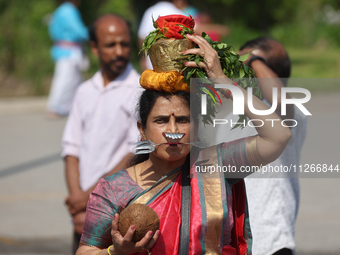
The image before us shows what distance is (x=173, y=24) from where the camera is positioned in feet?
6.91

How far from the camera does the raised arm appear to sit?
2029 mm

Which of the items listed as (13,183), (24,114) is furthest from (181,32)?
(24,114)

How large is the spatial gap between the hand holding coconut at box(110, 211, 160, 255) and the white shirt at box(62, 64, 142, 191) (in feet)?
5.53

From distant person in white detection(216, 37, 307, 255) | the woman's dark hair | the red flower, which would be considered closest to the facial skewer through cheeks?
the woman's dark hair

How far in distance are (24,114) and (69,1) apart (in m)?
3.10

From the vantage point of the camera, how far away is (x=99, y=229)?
2.10 m

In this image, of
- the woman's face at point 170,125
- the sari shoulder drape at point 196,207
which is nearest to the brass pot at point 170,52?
the woman's face at point 170,125

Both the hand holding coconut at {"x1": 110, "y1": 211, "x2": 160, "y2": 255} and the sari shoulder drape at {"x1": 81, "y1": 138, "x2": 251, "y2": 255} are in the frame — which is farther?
the sari shoulder drape at {"x1": 81, "y1": 138, "x2": 251, "y2": 255}

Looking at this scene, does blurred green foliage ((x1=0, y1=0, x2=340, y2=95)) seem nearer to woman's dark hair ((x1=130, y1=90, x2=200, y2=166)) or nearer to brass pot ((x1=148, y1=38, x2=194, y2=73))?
woman's dark hair ((x1=130, y1=90, x2=200, y2=166))

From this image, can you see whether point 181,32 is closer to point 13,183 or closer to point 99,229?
point 99,229

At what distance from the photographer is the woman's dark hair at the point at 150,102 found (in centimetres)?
215

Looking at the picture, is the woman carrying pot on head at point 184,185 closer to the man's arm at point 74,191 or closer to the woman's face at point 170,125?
the woman's face at point 170,125

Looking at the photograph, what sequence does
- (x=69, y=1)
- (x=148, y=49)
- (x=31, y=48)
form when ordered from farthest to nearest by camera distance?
(x=31, y=48)
(x=69, y=1)
(x=148, y=49)

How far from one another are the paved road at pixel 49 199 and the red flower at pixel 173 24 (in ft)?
3.84
